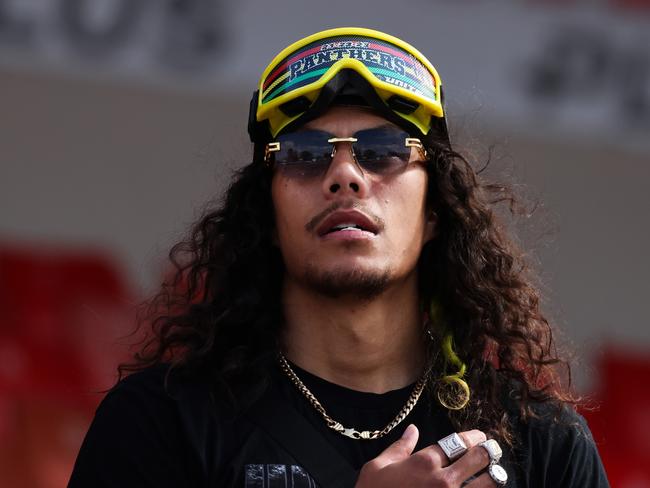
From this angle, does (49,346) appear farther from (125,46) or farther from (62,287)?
(125,46)

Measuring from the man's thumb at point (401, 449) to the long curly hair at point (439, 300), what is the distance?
0.72 feet

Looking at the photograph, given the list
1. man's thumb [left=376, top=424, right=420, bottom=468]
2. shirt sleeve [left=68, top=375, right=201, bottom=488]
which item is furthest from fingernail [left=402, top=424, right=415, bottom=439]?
shirt sleeve [left=68, top=375, right=201, bottom=488]

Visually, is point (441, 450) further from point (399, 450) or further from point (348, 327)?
point (348, 327)

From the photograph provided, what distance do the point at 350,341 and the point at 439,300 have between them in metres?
0.29

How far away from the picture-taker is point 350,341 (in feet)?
9.09

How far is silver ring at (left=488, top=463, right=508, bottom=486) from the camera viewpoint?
245 cm

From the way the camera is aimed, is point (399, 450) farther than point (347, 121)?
No

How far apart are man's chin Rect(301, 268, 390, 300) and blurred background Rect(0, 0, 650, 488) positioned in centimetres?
260

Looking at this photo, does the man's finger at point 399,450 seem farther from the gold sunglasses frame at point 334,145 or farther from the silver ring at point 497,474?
the gold sunglasses frame at point 334,145

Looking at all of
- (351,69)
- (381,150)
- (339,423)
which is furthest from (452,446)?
(351,69)

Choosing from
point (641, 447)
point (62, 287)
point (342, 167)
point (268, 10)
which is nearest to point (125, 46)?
point (268, 10)

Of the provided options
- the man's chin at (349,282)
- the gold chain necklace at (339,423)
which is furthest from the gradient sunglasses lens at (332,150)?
the gold chain necklace at (339,423)

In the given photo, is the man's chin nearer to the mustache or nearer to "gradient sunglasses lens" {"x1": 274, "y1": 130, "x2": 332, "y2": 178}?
the mustache

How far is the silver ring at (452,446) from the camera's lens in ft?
8.05
